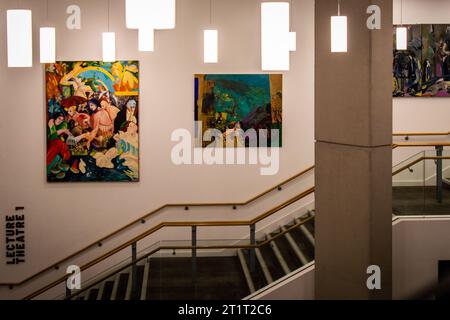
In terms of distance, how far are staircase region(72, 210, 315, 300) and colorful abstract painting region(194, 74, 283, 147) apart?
2.84 m

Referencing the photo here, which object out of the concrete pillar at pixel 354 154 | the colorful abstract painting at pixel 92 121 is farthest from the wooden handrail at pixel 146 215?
the concrete pillar at pixel 354 154

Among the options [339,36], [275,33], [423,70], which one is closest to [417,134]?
[423,70]

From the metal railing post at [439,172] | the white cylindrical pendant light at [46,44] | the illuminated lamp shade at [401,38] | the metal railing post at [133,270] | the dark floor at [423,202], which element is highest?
the illuminated lamp shade at [401,38]

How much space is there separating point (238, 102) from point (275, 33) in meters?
6.48

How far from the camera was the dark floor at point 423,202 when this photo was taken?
23.4 ft

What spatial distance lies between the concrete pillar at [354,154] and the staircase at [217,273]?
42 centimetres

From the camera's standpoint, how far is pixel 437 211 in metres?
7.25

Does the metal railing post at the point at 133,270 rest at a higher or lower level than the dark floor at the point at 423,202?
lower

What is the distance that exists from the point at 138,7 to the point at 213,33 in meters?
4.75

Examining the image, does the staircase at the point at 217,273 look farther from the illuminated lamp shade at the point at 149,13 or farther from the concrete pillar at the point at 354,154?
the illuminated lamp shade at the point at 149,13

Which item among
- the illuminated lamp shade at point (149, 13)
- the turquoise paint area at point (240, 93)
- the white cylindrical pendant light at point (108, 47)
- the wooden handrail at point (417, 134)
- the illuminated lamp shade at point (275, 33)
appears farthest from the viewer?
the wooden handrail at point (417, 134)
